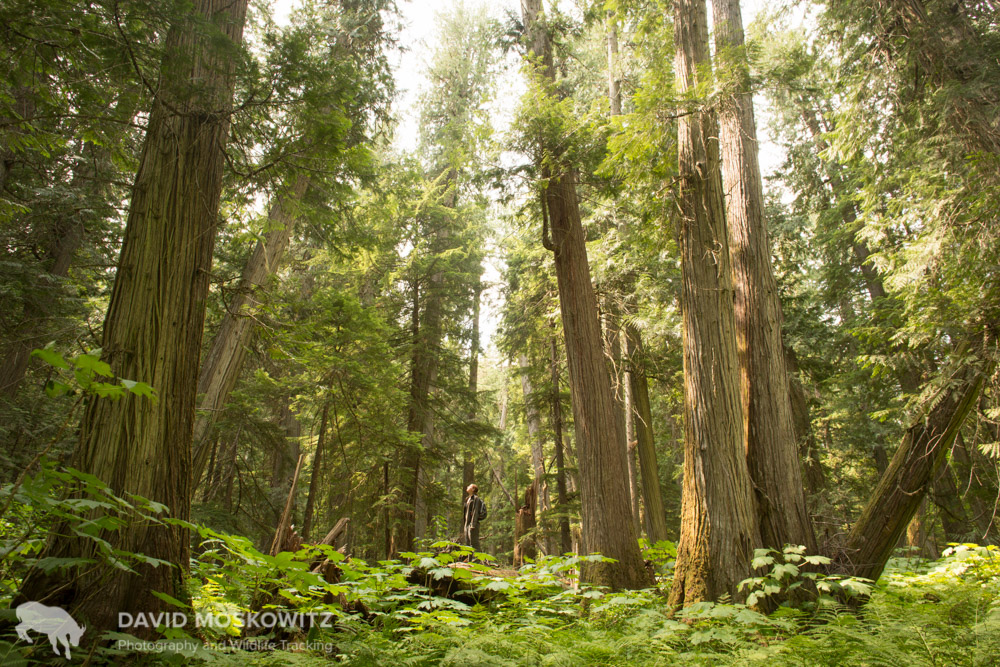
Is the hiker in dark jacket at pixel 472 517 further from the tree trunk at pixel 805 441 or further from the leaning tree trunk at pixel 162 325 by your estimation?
the tree trunk at pixel 805 441

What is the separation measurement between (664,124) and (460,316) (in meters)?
12.3

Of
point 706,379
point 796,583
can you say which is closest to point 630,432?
point 706,379

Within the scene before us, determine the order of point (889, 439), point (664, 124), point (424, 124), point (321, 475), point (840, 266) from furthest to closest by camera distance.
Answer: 1. point (424, 124)
2. point (840, 266)
3. point (889, 439)
4. point (321, 475)
5. point (664, 124)

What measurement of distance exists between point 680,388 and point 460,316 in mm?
8634

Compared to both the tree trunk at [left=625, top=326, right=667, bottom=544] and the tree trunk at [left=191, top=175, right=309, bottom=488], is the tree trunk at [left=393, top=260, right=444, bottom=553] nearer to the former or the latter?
the tree trunk at [left=191, top=175, right=309, bottom=488]

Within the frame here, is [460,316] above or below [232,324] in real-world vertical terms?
above

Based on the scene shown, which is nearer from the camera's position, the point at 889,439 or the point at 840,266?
the point at 889,439

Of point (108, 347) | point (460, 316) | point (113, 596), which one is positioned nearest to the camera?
point (113, 596)

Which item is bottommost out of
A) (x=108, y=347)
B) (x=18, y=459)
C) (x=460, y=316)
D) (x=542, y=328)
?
(x=18, y=459)

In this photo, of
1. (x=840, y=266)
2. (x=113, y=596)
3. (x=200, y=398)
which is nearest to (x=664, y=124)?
(x=113, y=596)

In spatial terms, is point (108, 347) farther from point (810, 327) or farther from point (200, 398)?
point (810, 327)

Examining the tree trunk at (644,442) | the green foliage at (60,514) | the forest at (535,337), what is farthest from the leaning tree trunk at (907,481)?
the tree trunk at (644,442)

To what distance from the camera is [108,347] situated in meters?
3.69

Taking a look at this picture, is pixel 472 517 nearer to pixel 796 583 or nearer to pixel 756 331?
pixel 756 331
